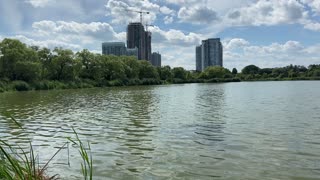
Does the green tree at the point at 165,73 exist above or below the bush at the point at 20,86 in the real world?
above

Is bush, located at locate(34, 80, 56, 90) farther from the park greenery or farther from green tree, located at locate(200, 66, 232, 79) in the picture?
green tree, located at locate(200, 66, 232, 79)

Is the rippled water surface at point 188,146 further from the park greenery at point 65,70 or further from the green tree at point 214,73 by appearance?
the green tree at point 214,73

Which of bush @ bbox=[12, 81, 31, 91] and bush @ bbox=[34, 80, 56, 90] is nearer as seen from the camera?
bush @ bbox=[12, 81, 31, 91]

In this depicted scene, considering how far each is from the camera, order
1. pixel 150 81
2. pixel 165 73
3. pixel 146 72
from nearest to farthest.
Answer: pixel 150 81 < pixel 146 72 < pixel 165 73

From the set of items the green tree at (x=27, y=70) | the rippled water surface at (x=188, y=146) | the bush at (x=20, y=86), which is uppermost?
the green tree at (x=27, y=70)

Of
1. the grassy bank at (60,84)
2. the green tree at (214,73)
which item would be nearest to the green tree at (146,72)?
the grassy bank at (60,84)

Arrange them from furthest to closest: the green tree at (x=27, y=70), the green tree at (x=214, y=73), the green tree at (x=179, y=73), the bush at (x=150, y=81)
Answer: the green tree at (x=214, y=73)
the green tree at (x=179, y=73)
the bush at (x=150, y=81)
the green tree at (x=27, y=70)

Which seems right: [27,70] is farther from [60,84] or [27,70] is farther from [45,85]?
[60,84]

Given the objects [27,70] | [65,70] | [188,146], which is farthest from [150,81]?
[188,146]

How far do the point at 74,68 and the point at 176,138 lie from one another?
84346mm

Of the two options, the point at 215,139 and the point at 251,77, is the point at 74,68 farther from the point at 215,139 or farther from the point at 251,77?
the point at 251,77

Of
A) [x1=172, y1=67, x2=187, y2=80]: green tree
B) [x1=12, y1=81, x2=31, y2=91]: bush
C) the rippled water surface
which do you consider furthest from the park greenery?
the rippled water surface

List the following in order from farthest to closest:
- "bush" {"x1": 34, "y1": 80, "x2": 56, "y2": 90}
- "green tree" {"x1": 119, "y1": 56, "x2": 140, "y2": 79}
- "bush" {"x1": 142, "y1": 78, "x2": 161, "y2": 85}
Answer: "bush" {"x1": 142, "y1": 78, "x2": 161, "y2": 85} < "green tree" {"x1": 119, "y1": 56, "x2": 140, "y2": 79} < "bush" {"x1": 34, "y1": 80, "x2": 56, "y2": 90}

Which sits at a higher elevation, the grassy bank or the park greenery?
the park greenery
